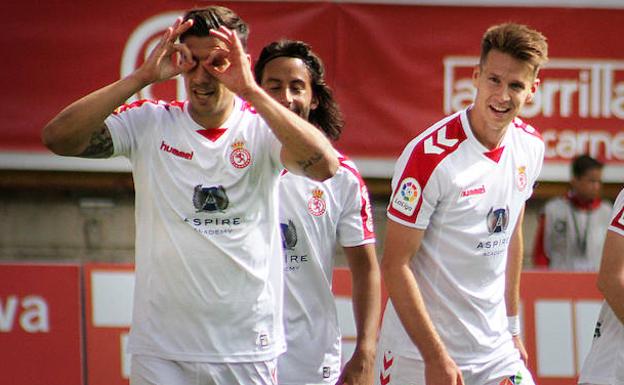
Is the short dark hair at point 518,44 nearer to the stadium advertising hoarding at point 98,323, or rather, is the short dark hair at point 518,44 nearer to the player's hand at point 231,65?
the player's hand at point 231,65

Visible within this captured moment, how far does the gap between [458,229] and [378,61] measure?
731cm

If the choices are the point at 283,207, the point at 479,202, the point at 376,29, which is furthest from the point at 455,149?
the point at 376,29

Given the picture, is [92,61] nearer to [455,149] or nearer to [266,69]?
[266,69]

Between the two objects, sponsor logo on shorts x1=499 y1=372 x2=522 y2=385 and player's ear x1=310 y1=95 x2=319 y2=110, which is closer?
sponsor logo on shorts x1=499 y1=372 x2=522 y2=385

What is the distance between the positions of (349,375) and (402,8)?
23.7ft

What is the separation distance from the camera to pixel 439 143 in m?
6.02

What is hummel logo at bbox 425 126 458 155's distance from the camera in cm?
597

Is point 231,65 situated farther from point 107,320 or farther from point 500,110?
point 107,320

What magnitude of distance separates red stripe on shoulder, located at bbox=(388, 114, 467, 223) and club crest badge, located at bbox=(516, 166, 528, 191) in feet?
1.06

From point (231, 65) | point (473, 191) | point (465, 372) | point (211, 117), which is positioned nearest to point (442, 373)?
point (465, 372)

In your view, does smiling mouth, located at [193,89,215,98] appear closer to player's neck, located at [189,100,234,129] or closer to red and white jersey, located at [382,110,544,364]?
player's neck, located at [189,100,234,129]

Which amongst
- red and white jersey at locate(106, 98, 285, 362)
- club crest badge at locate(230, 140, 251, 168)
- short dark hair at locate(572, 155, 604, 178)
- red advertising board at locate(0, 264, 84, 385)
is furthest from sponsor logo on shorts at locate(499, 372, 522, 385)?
short dark hair at locate(572, 155, 604, 178)

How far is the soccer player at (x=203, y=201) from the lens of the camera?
213 inches

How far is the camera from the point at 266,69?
6.96 m
